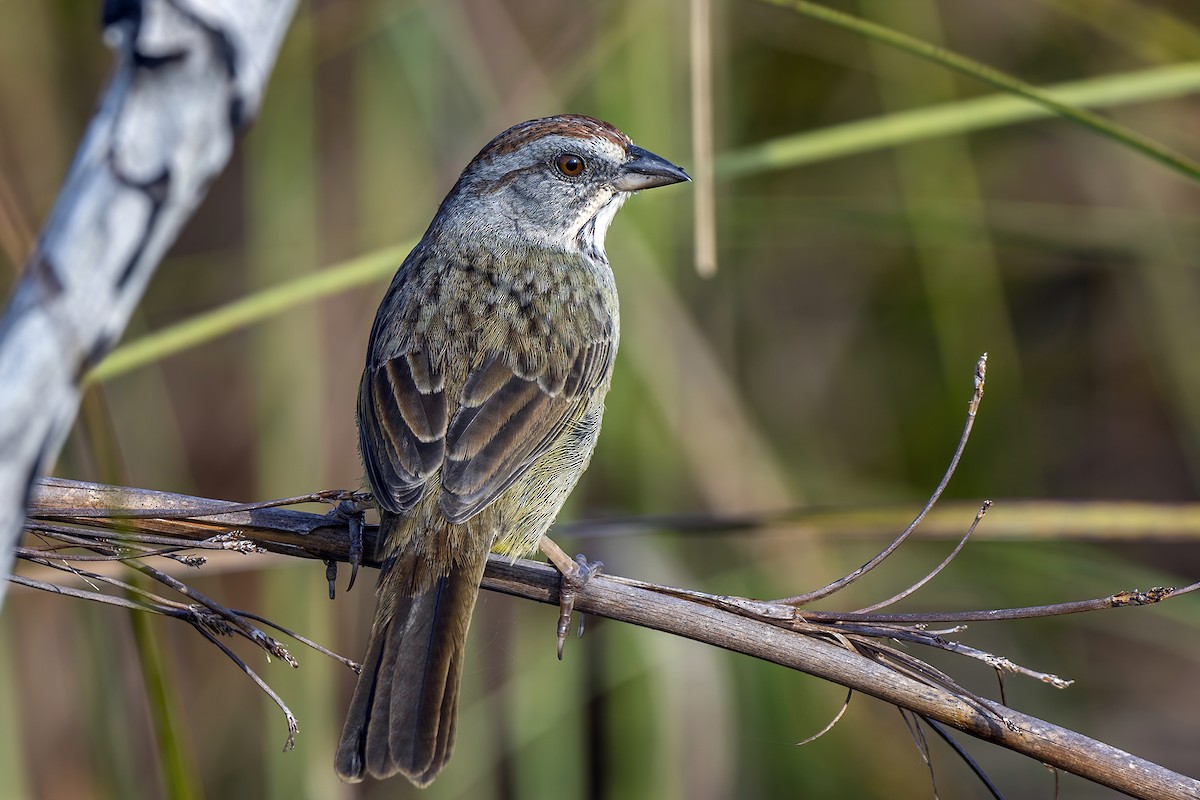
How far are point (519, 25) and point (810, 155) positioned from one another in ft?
8.96

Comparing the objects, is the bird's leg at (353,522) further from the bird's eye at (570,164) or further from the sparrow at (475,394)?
the bird's eye at (570,164)

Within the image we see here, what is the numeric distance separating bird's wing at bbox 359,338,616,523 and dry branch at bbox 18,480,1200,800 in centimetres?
46

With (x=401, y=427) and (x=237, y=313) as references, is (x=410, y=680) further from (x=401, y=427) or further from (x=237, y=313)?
(x=237, y=313)

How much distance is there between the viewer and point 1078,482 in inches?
217

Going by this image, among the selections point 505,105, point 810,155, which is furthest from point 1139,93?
point 505,105

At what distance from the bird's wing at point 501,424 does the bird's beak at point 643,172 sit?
0.64 metres

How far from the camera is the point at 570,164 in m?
3.69

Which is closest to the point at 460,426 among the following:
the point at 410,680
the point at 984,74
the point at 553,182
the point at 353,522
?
the point at 353,522

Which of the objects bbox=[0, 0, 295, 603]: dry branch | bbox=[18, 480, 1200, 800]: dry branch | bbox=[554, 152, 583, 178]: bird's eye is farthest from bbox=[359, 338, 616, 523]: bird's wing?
bbox=[0, 0, 295, 603]: dry branch

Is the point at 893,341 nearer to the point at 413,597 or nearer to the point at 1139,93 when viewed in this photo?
the point at 1139,93

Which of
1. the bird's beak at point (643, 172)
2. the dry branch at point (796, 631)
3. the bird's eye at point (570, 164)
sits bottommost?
the dry branch at point (796, 631)

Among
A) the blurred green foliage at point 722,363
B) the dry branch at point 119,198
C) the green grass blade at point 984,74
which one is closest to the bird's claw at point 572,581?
the blurred green foliage at point 722,363

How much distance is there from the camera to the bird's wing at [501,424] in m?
2.75

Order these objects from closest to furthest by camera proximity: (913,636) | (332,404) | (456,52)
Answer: (913,636)
(456,52)
(332,404)
